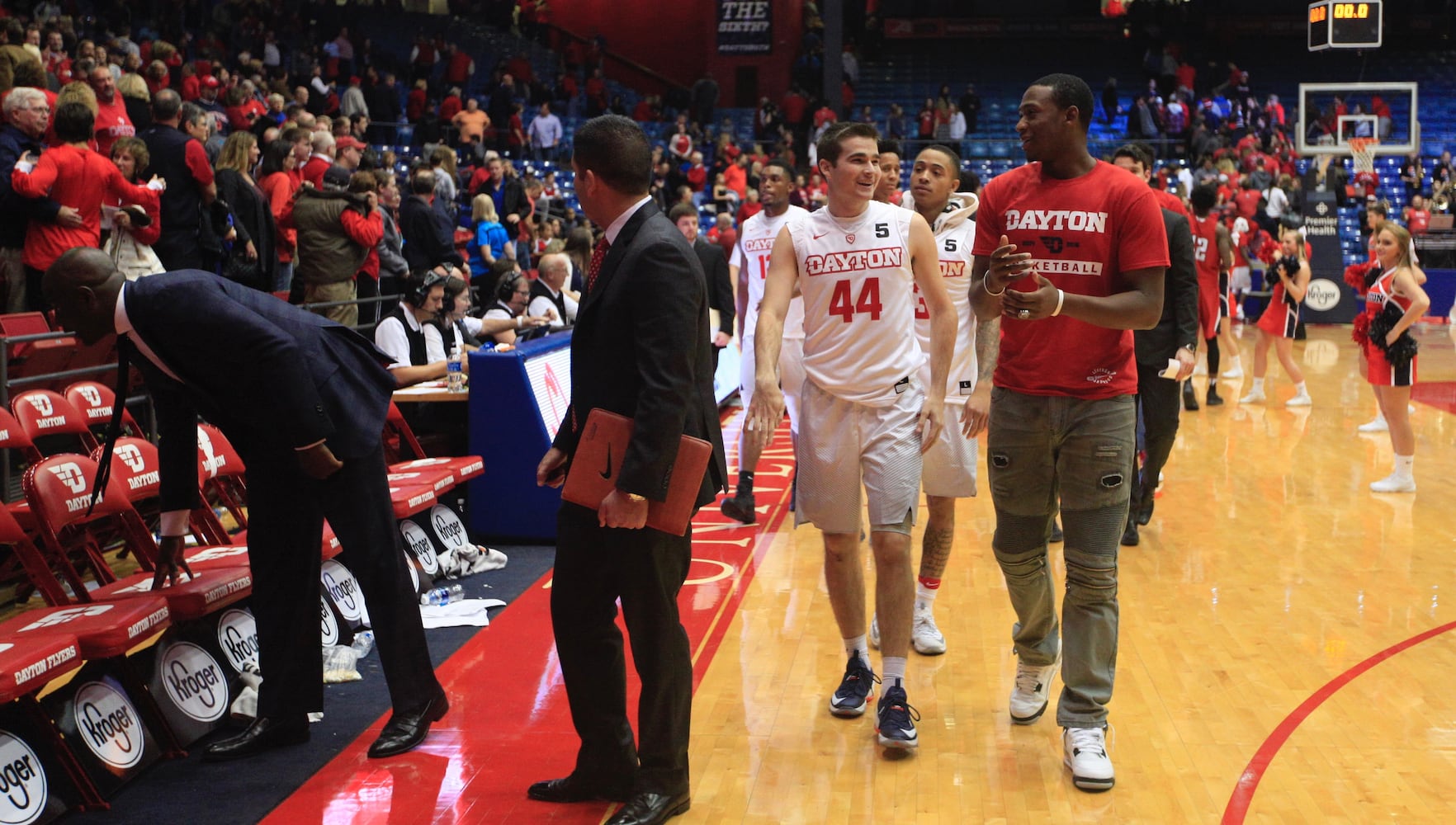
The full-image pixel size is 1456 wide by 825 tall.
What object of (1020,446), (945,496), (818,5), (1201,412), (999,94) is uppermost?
(818,5)

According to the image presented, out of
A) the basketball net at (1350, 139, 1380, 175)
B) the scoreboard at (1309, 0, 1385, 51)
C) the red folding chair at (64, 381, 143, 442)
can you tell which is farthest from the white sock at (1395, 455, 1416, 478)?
the basketball net at (1350, 139, 1380, 175)

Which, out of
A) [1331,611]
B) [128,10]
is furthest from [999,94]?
[1331,611]

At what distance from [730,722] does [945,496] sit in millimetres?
1343

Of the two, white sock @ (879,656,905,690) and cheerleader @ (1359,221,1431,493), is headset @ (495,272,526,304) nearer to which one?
white sock @ (879,656,905,690)

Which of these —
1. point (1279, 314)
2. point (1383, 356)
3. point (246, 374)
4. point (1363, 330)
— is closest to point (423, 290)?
point (246, 374)

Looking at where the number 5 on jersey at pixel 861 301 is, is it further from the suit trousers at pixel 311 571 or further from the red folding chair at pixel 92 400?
the red folding chair at pixel 92 400

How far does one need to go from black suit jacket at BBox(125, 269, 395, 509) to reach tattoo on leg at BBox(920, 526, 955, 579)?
229 cm

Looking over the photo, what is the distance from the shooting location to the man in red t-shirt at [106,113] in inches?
353

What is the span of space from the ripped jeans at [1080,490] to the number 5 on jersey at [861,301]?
53 cm

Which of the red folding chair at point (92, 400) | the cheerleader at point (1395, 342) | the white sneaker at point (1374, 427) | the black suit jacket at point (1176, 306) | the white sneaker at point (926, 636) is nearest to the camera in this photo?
the white sneaker at point (926, 636)

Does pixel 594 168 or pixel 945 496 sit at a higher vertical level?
pixel 594 168

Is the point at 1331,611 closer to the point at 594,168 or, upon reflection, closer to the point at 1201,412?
the point at 594,168

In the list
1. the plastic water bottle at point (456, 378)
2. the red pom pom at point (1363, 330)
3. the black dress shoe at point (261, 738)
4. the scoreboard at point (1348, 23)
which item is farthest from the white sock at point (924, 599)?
the scoreboard at point (1348, 23)

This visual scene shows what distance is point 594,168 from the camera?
364 centimetres
